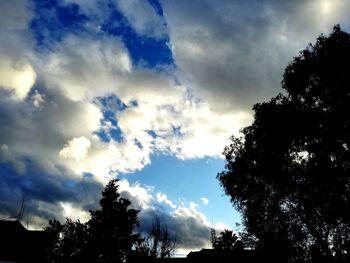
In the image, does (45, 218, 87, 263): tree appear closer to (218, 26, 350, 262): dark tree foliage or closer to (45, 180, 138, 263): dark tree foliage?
(45, 180, 138, 263): dark tree foliage

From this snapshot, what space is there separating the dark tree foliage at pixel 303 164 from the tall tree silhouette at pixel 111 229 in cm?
1357

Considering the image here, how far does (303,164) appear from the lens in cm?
2403

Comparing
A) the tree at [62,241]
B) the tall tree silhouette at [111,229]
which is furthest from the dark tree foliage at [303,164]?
the tree at [62,241]

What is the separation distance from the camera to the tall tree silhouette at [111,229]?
33.8 metres

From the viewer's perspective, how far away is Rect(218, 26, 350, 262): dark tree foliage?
72.2 ft

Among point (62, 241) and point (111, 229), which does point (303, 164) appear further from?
point (62, 241)

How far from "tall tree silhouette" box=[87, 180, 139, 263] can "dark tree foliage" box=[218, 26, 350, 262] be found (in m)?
13.6

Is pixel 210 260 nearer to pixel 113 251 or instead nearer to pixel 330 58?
pixel 113 251

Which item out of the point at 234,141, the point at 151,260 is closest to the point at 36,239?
the point at 151,260

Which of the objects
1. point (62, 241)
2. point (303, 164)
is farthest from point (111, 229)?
point (303, 164)

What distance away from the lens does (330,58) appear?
23078mm

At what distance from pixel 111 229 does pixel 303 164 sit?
21.2m

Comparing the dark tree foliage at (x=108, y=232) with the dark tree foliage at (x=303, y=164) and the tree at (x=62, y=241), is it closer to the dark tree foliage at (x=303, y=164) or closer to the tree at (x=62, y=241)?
the tree at (x=62, y=241)

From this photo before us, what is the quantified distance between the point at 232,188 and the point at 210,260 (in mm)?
32199
